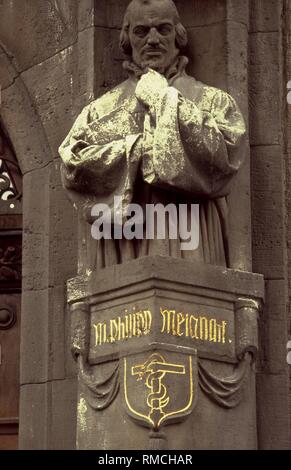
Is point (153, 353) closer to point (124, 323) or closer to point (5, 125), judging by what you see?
point (124, 323)

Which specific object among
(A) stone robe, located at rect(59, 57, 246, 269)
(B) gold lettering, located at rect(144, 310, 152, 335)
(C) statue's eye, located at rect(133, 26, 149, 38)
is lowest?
(B) gold lettering, located at rect(144, 310, 152, 335)

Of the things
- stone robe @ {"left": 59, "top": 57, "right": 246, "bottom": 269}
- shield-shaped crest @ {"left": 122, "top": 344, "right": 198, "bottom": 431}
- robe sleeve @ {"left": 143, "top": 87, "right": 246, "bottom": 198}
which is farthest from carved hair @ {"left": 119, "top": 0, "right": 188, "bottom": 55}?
shield-shaped crest @ {"left": 122, "top": 344, "right": 198, "bottom": 431}

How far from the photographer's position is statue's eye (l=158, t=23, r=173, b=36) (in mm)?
16000

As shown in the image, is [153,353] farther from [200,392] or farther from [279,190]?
[279,190]

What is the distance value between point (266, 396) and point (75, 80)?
2409 millimetres

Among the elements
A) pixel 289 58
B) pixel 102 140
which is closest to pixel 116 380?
pixel 102 140

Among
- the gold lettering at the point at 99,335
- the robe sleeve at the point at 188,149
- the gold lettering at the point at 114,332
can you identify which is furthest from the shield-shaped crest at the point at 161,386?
the robe sleeve at the point at 188,149

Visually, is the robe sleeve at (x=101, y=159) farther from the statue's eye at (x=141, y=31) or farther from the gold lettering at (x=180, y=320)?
the gold lettering at (x=180, y=320)

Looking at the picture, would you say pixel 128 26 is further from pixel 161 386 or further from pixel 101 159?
pixel 161 386

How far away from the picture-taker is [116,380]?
15375 mm

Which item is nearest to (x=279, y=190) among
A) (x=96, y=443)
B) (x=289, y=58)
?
(x=289, y=58)

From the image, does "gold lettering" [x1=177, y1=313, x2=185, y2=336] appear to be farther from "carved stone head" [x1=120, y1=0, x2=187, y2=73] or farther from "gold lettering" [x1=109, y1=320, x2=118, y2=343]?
"carved stone head" [x1=120, y1=0, x2=187, y2=73]

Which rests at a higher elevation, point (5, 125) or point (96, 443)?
point (5, 125)

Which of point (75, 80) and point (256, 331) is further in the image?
point (75, 80)
